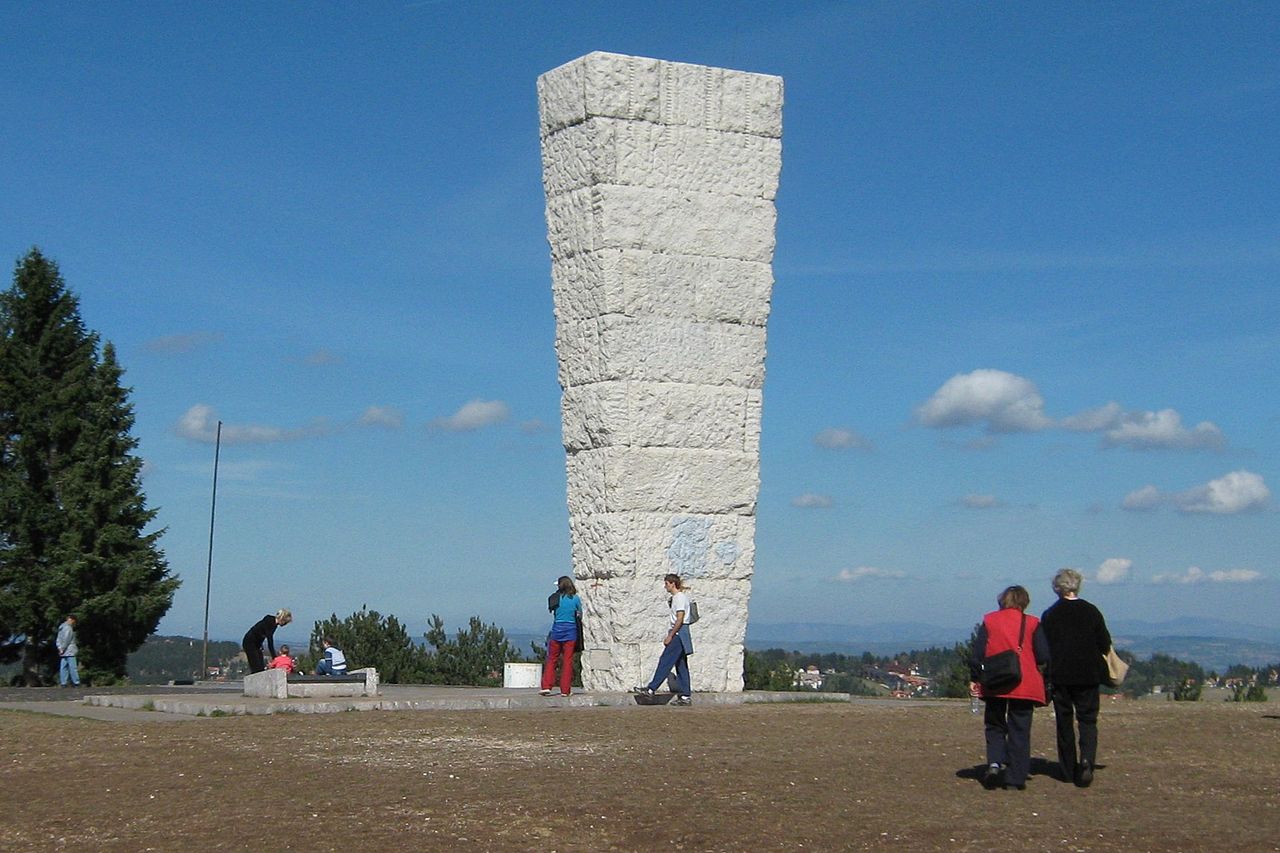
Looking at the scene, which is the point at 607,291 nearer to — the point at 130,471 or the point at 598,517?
the point at 598,517

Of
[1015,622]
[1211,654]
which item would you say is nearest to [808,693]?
[1015,622]

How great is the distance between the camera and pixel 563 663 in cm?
1600

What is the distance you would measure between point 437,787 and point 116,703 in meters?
6.40

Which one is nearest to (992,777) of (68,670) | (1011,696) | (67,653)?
(1011,696)

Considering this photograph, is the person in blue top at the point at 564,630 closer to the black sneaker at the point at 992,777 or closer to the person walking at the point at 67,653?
the black sneaker at the point at 992,777

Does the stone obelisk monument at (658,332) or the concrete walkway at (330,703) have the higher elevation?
the stone obelisk monument at (658,332)

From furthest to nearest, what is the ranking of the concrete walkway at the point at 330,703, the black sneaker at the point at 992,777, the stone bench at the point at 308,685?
the stone bench at the point at 308,685 → the concrete walkway at the point at 330,703 → the black sneaker at the point at 992,777

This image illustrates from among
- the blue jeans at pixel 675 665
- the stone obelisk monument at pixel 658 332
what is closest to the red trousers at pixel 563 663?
the stone obelisk monument at pixel 658 332

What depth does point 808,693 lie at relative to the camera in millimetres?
16953

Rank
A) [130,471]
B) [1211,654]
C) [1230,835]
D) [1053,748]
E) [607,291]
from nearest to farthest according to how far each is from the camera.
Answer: [1230,835] → [1053,748] → [607,291] → [130,471] → [1211,654]

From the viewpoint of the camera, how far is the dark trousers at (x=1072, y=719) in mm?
10453

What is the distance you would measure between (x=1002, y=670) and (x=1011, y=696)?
0.20m

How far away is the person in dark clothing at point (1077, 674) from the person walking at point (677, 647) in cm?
503

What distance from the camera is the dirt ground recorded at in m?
8.58
